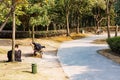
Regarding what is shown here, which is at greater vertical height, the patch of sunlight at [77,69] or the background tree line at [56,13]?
the background tree line at [56,13]

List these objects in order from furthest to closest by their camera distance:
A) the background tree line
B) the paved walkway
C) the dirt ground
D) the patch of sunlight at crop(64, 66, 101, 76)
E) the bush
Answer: the background tree line, the bush, the patch of sunlight at crop(64, 66, 101, 76), the paved walkway, the dirt ground

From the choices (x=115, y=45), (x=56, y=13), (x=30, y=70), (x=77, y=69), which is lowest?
(x=77, y=69)

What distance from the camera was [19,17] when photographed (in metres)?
42.1

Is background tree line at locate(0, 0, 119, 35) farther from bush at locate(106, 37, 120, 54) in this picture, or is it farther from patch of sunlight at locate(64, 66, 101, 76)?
patch of sunlight at locate(64, 66, 101, 76)

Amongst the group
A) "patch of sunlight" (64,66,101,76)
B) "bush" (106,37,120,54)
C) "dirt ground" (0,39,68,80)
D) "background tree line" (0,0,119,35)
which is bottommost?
"patch of sunlight" (64,66,101,76)

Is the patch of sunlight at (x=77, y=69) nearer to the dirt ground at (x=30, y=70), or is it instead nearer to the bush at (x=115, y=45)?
the dirt ground at (x=30, y=70)

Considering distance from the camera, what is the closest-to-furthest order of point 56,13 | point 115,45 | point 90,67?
point 90,67 < point 115,45 < point 56,13

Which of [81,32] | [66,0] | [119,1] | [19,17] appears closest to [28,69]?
[119,1]

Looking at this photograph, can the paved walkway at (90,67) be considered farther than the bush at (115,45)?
No


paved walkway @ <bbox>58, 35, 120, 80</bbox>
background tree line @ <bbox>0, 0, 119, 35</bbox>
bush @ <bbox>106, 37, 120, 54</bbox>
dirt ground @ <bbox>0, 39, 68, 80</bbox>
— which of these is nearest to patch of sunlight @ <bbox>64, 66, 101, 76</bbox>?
paved walkway @ <bbox>58, 35, 120, 80</bbox>

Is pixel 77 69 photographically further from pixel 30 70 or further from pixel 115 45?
pixel 115 45

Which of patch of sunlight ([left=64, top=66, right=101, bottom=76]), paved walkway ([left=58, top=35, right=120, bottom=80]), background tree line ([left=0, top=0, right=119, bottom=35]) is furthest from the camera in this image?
background tree line ([left=0, top=0, right=119, bottom=35])


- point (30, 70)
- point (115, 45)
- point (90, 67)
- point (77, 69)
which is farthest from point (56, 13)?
point (30, 70)

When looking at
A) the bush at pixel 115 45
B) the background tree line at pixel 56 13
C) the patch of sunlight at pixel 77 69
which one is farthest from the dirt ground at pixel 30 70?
the bush at pixel 115 45
